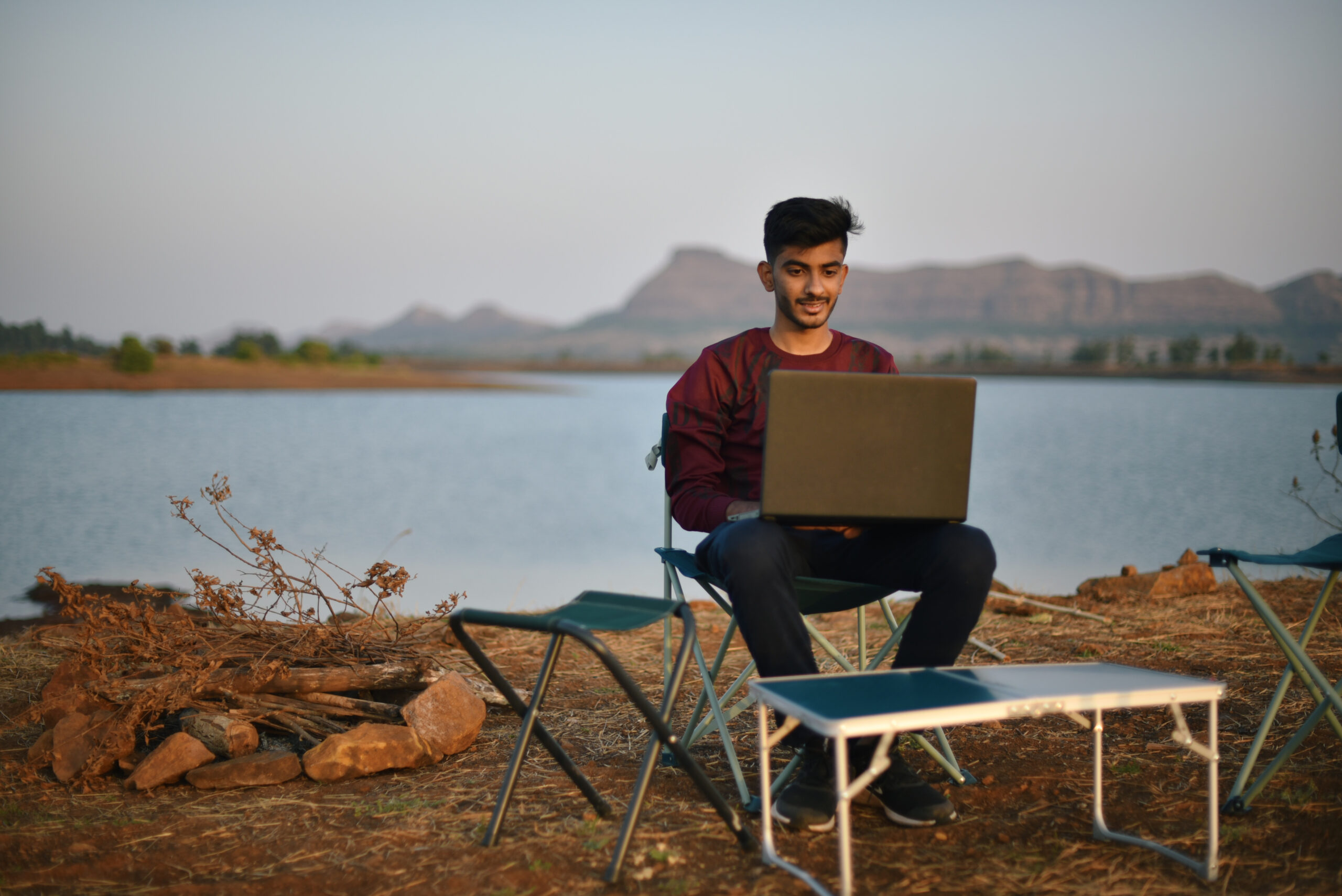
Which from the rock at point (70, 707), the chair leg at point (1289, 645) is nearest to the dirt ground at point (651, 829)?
the rock at point (70, 707)

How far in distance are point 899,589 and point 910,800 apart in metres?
0.49

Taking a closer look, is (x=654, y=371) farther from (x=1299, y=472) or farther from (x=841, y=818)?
(x=841, y=818)

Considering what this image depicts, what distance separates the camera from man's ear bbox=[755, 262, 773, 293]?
2.71m

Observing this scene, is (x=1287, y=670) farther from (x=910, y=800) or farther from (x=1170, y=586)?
(x=1170, y=586)

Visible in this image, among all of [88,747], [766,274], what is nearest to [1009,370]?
[766,274]

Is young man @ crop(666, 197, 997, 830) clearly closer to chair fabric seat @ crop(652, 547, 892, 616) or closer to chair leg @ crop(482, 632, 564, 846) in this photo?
chair fabric seat @ crop(652, 547, 892, 616)

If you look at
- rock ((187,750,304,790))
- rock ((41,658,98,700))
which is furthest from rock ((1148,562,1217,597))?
rock ((41,658,98,700))

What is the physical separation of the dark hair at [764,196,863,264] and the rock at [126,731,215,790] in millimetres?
2126

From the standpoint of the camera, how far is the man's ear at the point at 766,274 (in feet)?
8.91

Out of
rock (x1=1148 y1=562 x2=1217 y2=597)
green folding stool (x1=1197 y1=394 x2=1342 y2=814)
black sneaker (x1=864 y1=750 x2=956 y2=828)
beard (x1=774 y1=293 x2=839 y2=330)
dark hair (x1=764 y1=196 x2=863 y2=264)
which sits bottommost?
black sneaker (x1=864 y1=750 x2=956 y2=828)

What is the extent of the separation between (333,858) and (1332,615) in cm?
435

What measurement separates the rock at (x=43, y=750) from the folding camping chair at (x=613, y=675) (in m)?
1.40

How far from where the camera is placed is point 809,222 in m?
2.56

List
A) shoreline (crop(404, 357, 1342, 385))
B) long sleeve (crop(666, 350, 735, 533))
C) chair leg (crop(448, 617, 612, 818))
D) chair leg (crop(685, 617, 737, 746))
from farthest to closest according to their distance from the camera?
shoreline (crop(404, 357, 1342, 385)) < long sleeve (crop(666, 350, 735, 533)) < chair leg (crop(685, 617, 737, 746)) < chair leg (crop(448, 617, 612, 818))
